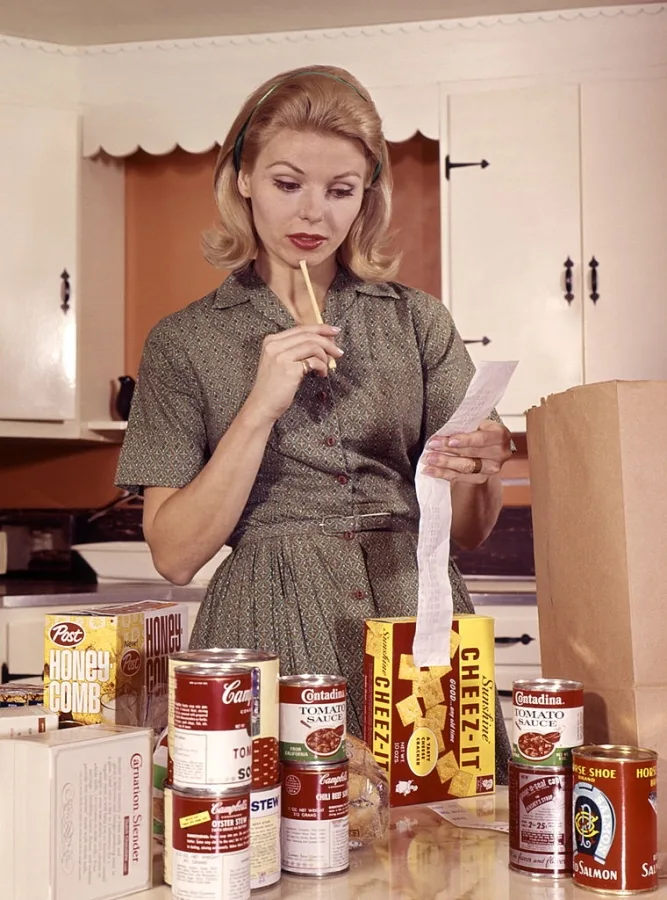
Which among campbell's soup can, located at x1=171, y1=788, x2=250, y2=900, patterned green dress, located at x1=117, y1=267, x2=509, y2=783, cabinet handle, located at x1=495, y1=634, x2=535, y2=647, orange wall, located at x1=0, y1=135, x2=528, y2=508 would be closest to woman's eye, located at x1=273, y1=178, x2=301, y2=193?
patterned green dress, located at x1=117, y1=267, x2=509, y2=783

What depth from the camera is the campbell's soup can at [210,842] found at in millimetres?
738

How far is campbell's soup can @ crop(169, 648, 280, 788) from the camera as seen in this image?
2.54ft

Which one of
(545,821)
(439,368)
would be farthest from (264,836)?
(439,368)

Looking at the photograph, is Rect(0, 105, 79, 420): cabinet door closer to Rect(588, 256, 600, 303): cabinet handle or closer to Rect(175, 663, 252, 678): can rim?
Rect(588, 256, 600, 303): cabinet handle

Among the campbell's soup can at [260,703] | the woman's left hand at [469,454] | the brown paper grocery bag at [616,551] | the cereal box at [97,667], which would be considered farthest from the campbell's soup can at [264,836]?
the woman's left hand at [469,454]

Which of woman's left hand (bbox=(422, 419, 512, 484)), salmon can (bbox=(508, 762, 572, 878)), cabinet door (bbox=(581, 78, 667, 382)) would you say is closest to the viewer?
salmon can (bbox=(508, 762, 572, 878))

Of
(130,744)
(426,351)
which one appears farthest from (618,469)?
(426,351)

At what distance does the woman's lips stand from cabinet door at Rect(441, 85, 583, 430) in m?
1.82

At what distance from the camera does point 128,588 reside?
9.81 feet

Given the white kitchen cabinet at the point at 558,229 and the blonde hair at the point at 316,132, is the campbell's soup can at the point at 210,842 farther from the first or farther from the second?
the white kitchen cabinet at the point at 558,229

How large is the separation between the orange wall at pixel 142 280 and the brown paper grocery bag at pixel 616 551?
2783 millimetres

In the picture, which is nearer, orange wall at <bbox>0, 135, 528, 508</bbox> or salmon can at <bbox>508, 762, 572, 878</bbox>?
salmon can at <bbox>508, 762, 572, 878</bbox>

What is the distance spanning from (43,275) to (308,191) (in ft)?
6.88

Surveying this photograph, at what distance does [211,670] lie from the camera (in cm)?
75
